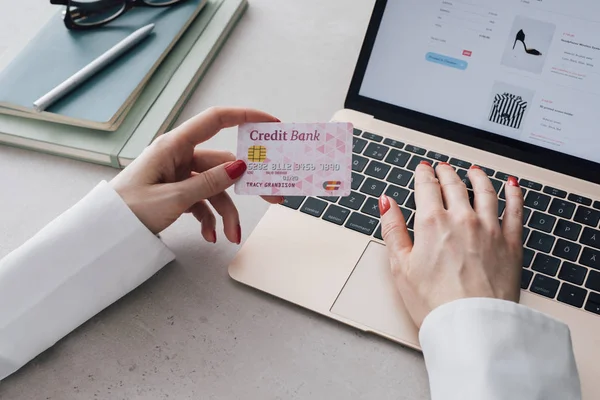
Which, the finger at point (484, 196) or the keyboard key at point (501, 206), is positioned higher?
the finger at point (484, 196)

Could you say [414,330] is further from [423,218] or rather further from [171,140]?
[171,140]

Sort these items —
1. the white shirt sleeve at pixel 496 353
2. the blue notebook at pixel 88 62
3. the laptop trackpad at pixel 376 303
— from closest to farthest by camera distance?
1. the white shirt sleeve at pixel 496 353
2. the laptop trackpad at pixel 376 303
3. the blue notebook at pixel 88 62

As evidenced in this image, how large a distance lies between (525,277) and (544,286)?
0.02 m

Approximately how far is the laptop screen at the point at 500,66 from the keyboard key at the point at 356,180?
12 centimetres

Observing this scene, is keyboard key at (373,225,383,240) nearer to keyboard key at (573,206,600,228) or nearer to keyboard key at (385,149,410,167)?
keyboard key at (385,149,410,167)

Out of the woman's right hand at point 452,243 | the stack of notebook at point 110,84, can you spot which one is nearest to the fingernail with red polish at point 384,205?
the woman's right hand at point 452,243

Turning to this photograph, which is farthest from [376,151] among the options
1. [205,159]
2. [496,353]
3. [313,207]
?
[496,353]

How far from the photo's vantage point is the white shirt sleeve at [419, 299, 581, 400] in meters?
0.59

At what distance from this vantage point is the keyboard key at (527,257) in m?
0.75

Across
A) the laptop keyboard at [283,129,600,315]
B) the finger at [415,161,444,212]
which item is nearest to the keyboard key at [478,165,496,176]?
the laptop keyboard at [283,129,600,315]

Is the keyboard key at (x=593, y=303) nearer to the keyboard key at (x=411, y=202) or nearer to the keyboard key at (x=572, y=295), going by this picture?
the keyboard key at (x=572, y=295)

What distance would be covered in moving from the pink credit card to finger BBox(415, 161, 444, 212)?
0.10 meters

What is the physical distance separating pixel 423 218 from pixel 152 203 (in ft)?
1.00

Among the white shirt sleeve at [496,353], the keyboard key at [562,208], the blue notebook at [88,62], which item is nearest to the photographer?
the white shirt sleeve at [496,353]
